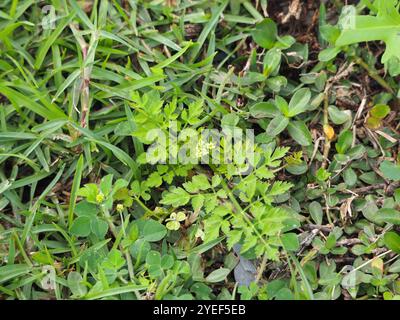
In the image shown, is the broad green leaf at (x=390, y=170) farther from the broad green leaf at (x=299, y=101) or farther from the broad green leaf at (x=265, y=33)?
the broad green leaf at (x=265, y=33)

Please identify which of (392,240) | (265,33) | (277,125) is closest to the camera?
(392,240)

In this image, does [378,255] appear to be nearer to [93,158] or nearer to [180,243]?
[180,243]

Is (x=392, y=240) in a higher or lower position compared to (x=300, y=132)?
lower

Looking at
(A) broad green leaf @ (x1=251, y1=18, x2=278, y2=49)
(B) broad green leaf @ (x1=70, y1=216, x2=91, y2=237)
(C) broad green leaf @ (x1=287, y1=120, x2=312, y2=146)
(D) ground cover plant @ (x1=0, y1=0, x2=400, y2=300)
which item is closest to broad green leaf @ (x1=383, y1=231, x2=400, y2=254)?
(D) ground cover plant @ (x1=0, y1=0, x2=400, y2=300)

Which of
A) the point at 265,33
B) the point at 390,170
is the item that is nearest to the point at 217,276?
the point at 390,170

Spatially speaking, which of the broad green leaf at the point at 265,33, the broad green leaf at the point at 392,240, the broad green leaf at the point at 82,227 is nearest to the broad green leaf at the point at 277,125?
the broad green leaf at the point at 265,33

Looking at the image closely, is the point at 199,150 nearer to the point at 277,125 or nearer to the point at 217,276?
the point at 277,125

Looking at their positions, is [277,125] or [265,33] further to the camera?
[265,33]

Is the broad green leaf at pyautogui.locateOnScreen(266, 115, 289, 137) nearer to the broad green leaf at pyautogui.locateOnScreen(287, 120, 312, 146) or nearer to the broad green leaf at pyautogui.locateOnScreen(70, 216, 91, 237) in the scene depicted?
the broad green leaf at pyautogui.locateOnScreen(287, 120, 312, 146)
